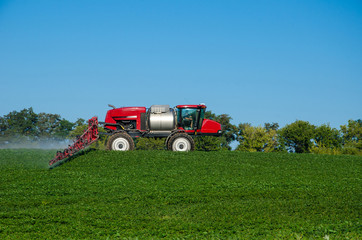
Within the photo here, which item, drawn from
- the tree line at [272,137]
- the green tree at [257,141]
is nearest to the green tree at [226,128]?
the tree line at [272,137]

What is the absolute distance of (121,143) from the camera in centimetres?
2391

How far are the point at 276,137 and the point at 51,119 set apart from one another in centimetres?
4504

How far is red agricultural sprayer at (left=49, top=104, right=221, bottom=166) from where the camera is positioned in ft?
77.9

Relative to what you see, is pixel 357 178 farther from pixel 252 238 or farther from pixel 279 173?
pixel 252 238

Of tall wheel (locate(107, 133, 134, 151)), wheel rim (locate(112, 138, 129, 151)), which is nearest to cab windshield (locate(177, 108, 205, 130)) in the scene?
tall wheel (locate(107, 133, 134, 151))

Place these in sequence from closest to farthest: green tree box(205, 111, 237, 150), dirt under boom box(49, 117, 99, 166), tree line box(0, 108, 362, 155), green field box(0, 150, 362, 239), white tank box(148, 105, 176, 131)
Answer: green field box(0, 150, 362, 239)
dirt under boom box(49, 117, 99, 166)
white tank box(148, 105, 176, 131)
tree line box(0, 108, 362, 155)
green tree box(205, 111, 237, 150)

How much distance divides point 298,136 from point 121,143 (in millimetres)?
37338

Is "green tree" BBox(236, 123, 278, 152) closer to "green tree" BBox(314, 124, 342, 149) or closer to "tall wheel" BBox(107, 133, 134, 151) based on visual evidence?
"green tree" BBox(314, 124, 342, 149)

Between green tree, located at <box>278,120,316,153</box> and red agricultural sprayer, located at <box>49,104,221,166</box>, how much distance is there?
111 feet

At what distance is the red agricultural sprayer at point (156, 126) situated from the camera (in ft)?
77.9

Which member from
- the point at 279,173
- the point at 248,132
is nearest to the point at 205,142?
the point at 248,132

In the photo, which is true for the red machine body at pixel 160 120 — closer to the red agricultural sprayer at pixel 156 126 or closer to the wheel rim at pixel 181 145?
the red agricultural sprayer at pixel 156 126

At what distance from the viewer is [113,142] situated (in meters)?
23.9

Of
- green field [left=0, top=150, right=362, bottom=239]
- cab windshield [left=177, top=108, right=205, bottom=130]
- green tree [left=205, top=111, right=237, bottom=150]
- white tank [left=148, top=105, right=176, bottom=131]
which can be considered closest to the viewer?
green field [left=0, top=150, right=362, bottom=239]
